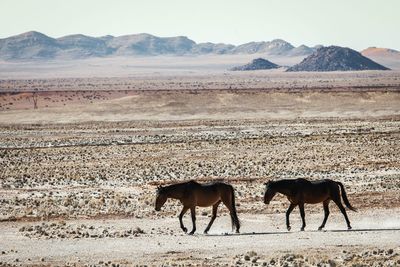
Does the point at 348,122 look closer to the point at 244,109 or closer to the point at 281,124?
the point at 281,124

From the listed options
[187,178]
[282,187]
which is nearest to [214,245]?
[282,187]

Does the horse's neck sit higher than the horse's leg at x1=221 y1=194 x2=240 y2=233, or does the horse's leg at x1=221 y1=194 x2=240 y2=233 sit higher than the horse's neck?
the horse's neck

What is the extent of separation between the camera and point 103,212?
944 inches

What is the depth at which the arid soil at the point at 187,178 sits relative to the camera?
57.4 feet

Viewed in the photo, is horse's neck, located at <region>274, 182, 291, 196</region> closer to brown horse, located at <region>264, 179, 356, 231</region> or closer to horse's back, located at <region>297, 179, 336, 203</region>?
brown horse, located at <region>264, 179, 356, 231</region>

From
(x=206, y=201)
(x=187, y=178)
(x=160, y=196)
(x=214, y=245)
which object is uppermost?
(x=160, y=196)

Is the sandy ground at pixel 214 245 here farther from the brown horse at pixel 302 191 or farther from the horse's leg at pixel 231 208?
the brown horse at pixel 302 191

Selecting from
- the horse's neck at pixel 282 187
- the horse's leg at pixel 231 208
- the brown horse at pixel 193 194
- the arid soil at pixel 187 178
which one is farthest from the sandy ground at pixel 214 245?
the horse's neck at pixel 282 187

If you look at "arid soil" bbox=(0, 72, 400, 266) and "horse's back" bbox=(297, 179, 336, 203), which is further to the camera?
"horse's back" bbox=(297, 179, 336, 203)

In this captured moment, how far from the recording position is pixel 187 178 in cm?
3347

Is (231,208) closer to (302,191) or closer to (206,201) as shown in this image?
(206,201)

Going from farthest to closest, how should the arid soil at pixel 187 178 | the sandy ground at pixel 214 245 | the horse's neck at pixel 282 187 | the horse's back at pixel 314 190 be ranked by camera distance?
the horse's back at pixel 314 190 < the horse's neck at pixel 282 187 < the arid soil at pixel 187 178 < the sandy ground at pixel 214 245

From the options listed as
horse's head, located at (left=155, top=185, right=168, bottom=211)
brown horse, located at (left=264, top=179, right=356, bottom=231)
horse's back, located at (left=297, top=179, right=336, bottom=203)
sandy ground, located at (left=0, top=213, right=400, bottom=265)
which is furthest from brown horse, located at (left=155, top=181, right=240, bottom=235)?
horse's back, located at (left=297, top=179, right=336, bottom=203)

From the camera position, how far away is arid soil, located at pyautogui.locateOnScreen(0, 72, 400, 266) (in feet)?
57.4
